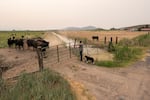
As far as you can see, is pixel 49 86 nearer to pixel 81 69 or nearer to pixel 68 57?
pixel 81 69

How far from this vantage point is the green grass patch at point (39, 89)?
8664 millimetres

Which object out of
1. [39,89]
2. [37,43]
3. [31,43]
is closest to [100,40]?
[31,43]

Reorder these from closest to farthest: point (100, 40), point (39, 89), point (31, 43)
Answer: point (39, 89)
point (31, 43)
point (100, 40)

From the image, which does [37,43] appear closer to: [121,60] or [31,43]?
[31,43]

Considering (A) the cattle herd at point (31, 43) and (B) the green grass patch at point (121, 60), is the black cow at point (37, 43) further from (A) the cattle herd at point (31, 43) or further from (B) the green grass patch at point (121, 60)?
(B) the green grass patch at point (121, 60)

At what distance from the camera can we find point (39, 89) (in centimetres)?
886

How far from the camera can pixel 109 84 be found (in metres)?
11.6

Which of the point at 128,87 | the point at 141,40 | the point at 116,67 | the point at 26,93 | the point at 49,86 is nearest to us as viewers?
the point at 26,93

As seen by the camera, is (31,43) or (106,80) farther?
(31,43)

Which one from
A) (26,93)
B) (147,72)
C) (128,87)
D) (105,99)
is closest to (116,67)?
(147,72)

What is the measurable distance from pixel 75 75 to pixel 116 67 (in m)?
4.21

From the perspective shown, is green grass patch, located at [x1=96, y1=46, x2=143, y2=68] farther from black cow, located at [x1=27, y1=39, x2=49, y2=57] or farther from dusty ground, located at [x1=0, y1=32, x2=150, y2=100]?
black cow, located at [x1=27, y1=39, x2=49, y2=57]

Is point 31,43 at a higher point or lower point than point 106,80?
higher

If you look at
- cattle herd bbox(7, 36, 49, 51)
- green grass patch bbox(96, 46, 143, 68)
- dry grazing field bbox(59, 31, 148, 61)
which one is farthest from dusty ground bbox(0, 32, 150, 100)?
cattle herd bbox(7, 36, 49, 51)
